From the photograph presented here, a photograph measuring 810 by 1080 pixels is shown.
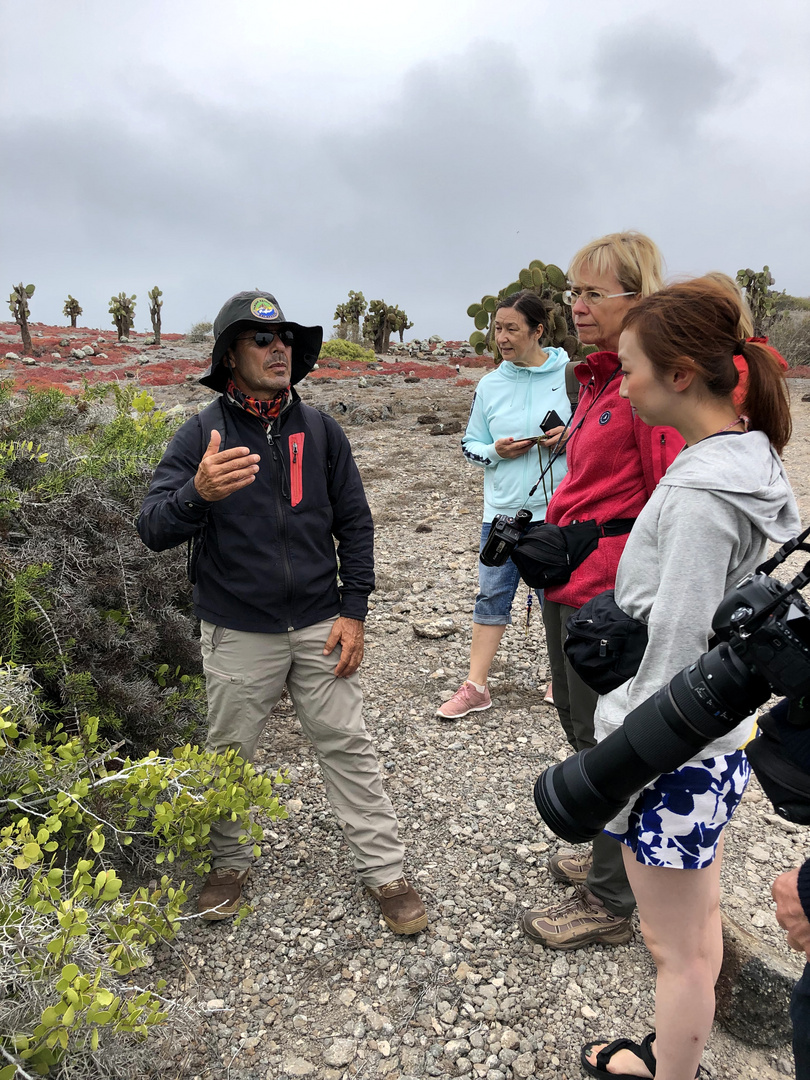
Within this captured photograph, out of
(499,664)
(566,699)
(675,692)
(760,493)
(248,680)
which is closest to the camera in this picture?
(675,692)

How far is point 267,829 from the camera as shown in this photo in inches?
130

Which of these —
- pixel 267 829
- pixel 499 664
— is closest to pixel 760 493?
pixel 267 829

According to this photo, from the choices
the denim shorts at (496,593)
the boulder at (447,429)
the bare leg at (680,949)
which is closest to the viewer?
the bare leg at (680,949)

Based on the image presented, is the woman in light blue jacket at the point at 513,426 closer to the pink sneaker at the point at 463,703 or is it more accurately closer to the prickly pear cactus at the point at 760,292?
the pink sneaker at the point at 463,703

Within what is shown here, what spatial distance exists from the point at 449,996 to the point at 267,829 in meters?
1.18

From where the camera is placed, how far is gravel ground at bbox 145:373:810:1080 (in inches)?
88.1

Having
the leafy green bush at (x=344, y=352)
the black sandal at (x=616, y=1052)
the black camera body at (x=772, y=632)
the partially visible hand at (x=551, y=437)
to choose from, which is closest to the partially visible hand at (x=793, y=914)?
the black camera body at (x=772, y=632)

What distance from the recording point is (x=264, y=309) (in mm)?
2598

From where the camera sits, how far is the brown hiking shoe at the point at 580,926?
2547mm

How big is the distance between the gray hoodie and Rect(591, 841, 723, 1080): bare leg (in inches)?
12.3

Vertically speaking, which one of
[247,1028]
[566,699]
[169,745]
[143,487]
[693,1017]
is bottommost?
[247,1028]

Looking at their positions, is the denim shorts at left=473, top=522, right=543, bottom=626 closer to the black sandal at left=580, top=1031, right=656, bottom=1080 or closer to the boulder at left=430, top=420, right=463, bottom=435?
the black sandal at left=580, top=1031, right=656, bottom=1080

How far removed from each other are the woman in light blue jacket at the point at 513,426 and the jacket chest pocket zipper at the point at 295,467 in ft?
4.56

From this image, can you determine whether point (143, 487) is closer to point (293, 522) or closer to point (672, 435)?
point (293, 522)
